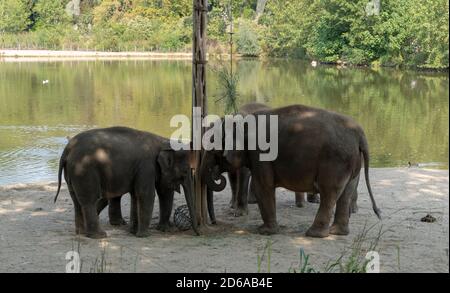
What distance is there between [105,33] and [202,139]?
63938 mm

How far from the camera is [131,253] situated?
19.9ft

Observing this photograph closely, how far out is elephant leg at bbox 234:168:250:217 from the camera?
7988mm

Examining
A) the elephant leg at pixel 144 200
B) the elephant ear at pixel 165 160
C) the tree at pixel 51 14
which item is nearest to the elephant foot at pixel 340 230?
the elephant ear at pixel 165 160

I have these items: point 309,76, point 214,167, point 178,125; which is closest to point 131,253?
point 214,167

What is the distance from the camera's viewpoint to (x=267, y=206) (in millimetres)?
7000

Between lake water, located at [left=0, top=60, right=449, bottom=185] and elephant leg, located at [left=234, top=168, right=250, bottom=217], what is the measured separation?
5.13ft

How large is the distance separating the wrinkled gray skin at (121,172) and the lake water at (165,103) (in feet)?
7.43

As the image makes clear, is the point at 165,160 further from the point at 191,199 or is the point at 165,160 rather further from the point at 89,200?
the point at 89,200

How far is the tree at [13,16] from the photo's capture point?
232 feet

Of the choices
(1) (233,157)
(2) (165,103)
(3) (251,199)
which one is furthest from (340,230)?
(2) (165,103)

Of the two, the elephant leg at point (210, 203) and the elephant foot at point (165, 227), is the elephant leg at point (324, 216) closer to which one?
the elephant leg at point (210, 203)

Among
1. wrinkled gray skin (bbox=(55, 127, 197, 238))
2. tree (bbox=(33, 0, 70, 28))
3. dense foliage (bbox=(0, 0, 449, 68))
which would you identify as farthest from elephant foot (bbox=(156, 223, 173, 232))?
tree (bbox=(33, 0, 70, 28))

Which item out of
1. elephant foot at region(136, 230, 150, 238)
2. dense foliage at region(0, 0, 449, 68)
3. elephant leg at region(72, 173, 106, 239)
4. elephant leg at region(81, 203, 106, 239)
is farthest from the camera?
dense foliage at region(0, 0, 449, 68)

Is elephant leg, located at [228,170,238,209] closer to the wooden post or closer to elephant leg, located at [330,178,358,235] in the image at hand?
the wooden post
